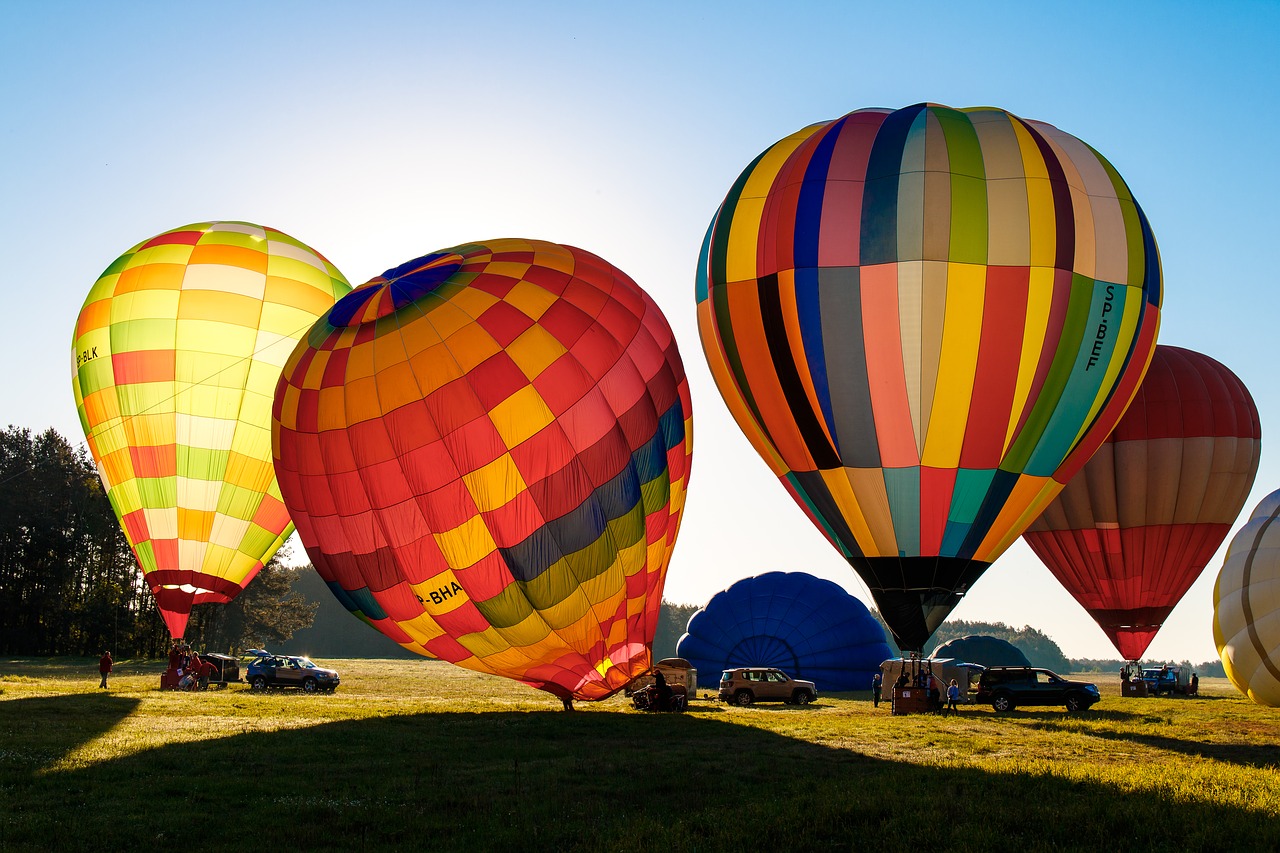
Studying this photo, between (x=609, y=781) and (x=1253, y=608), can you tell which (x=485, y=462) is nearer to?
(x=609, y=781)

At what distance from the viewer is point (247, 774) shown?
11469mm

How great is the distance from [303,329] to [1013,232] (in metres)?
15.1

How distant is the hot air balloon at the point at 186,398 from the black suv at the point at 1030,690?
16921mm

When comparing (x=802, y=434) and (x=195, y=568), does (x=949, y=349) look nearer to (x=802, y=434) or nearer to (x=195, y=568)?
(x=802, y=434)

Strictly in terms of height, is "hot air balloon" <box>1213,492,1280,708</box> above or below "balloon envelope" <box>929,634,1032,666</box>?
above

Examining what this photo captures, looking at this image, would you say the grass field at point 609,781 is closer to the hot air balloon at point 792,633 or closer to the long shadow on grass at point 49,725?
the long shadow on grass at point 49,725

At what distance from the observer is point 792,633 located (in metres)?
32.0

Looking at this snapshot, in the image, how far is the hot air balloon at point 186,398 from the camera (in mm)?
21984

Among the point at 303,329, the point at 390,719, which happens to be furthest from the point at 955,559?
the point at 303,329

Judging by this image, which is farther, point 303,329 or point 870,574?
point 303,329

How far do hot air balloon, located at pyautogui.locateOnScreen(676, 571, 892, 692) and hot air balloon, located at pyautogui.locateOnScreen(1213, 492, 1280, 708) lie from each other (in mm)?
11027

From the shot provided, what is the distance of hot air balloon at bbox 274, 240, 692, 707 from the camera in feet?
51.9

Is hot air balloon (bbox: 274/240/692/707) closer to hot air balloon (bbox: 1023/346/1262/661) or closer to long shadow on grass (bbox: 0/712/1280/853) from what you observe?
long shadow on grass (bbox: 0/712/1280/853)

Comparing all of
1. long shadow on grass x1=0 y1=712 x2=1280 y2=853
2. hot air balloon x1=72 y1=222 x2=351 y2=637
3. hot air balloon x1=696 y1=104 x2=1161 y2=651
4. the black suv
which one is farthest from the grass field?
hot air balloon x1=72 y1=222 x2=351 y2=637
